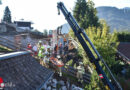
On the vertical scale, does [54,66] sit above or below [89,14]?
below

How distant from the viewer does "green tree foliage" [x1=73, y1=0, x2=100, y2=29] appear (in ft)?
74.9

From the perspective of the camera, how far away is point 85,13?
80.3 feet

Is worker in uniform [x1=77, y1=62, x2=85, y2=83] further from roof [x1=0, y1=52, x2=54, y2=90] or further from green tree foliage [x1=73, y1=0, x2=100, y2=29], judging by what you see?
green tree foliage [x1=73, y1=0, x2=100, y2=29]

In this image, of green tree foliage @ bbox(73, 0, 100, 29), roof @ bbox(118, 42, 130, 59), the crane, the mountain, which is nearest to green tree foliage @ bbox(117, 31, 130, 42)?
roof @ bbox(118, 42, 130, 59)

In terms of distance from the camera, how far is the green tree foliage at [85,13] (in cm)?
2284

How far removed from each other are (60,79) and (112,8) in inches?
1982

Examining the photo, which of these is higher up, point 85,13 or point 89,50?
point 85,13

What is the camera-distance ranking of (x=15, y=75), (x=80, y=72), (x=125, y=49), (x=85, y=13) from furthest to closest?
(x=85, y=13) → (x=125, y=49) → (x=80, y=72) → (x=15, y=75)

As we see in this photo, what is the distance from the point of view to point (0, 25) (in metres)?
25.9

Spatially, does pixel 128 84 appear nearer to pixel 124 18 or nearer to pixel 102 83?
pixel 102 83

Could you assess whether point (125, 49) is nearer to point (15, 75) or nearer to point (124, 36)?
point (124, 36)

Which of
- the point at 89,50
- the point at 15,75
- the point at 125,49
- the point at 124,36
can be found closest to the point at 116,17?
the point at 124,36

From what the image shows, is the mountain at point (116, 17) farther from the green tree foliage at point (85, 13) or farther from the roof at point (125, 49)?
the roof at point (125, 49)

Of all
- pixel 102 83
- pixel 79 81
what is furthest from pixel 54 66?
pixel 102 83
